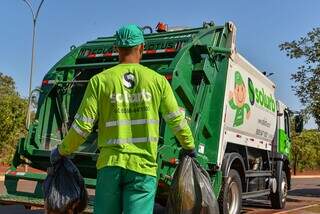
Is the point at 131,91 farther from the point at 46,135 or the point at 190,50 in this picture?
the point at 46,135

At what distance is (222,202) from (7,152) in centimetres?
1975

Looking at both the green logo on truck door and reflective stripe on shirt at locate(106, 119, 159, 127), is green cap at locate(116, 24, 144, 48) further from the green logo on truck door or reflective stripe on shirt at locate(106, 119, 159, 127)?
the green logo on truck door

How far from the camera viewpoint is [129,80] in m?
3.57

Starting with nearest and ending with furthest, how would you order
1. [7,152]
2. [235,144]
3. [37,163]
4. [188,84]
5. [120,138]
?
[120,138] → [188,84] → [37,163] → [235,144] → [7,152]

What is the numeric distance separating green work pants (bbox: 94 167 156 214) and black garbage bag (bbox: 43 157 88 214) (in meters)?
0.41

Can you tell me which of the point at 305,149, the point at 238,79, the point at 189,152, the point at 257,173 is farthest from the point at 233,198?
the point at 305,149

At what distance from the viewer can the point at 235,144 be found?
8.80 m

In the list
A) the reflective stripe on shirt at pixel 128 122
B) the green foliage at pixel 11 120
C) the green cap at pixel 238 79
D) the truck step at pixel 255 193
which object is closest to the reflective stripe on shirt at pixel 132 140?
the reflective stripe on shirt at pixel 128 122

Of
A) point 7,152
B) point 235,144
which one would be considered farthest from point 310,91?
point 7,152

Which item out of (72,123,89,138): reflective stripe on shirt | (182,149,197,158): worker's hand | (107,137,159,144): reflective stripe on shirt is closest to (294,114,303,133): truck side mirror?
(182,149,197,158): worker's hand

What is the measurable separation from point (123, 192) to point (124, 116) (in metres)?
0.49

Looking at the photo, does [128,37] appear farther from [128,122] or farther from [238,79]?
[238,79]

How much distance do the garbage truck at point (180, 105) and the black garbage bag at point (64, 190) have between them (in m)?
2.51

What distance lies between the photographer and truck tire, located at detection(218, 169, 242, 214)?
7.81 m
